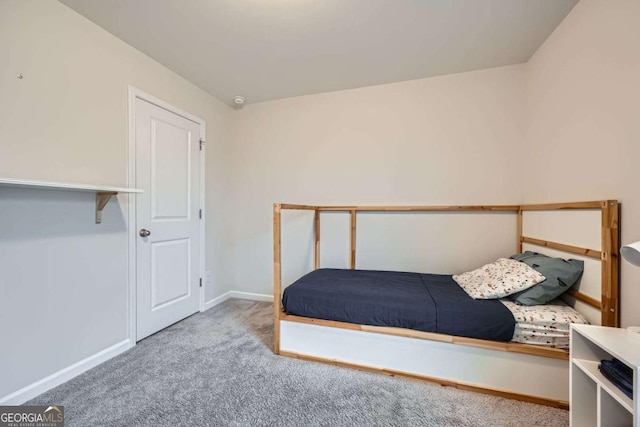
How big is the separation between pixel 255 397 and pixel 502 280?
1708 millimetres

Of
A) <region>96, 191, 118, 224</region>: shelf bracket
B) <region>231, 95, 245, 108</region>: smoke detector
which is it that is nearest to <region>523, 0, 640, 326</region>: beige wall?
<region>231, 95, 245, 108</region>: smoke detector

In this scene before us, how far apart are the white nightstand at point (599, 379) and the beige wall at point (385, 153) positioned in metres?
1.27

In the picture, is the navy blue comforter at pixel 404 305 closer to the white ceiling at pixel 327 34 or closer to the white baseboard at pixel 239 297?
the white baseboard at pixel 239 297

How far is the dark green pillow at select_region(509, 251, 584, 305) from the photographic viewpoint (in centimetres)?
148

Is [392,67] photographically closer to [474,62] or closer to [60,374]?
[474,62]

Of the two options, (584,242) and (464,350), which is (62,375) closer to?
(464,350)

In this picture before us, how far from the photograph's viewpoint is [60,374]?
1552mm

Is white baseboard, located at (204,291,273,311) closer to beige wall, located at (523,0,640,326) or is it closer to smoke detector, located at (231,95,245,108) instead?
smoke detector, located at (231,95,245,108)

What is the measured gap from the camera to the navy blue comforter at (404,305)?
1.46 meters

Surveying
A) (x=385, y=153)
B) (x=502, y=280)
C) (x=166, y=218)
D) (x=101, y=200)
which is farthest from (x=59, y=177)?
(x=502, y=280)

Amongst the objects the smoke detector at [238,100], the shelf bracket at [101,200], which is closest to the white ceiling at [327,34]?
the smoke detector at [238,100]

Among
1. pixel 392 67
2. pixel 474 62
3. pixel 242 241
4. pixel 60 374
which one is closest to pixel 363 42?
pixel 392 67

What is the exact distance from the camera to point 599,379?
963 mm

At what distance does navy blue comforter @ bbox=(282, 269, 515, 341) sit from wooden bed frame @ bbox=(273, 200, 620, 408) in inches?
2.2
